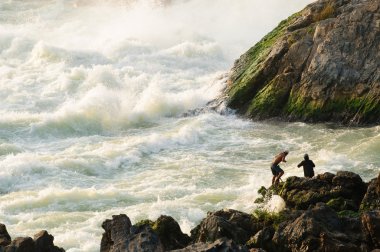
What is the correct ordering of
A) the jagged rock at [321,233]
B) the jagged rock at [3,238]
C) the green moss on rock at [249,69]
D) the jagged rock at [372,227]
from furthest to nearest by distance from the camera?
the green moss on rock at [249,69] < the jagged rock at [3,238] < the jagged rock at [372,227] < the jagged rock at [321,233]

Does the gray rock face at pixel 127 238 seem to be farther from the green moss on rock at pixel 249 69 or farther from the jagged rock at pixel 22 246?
the green moss on rock at pixel 249 69

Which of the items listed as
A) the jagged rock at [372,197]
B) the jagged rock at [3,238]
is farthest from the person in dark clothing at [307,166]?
the jagged rock at [3,238]

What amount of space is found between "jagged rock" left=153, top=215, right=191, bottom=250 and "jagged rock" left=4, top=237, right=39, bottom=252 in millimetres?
2551

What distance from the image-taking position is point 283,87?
28.8m

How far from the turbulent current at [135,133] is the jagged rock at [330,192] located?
101 centimetres

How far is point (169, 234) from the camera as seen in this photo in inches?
607

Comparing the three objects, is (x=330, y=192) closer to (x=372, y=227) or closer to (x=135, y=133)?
(x=372, y=227)

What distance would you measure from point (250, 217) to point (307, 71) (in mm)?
13661

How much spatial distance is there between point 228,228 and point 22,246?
4.03 meters

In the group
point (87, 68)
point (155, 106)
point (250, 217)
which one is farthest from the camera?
point (87, 68)

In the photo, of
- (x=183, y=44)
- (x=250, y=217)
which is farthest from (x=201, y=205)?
(x=183, y=44)

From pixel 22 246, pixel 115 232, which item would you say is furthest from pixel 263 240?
pixel 22 246

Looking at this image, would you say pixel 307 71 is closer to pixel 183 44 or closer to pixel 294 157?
pixel 294 157

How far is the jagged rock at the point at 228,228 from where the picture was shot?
1449 cm
